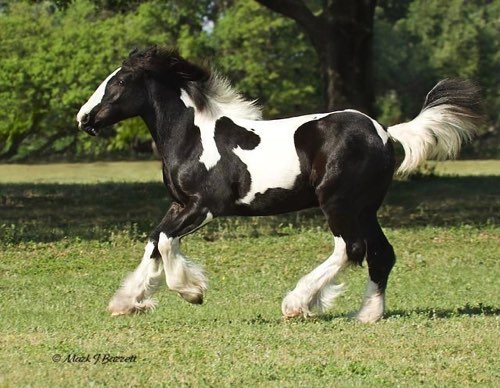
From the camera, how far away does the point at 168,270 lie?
32.4 feet

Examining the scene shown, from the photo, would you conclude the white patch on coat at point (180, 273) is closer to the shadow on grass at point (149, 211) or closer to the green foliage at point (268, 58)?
the shadow on grass at point (149, 211)

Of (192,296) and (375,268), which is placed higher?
(375,268)

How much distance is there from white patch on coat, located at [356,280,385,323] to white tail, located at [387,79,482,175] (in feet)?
3.55

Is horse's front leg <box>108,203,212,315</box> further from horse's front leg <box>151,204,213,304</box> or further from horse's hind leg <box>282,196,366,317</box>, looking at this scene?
horse's hind leg <box>282,196,366,317</box>

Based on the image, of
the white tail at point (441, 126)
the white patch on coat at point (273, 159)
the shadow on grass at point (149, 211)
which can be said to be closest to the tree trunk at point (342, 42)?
the shadow on grass at point (149, 211)

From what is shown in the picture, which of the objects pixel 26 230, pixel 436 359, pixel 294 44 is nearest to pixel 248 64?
pixel 294 44

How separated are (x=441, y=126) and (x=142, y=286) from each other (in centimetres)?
298

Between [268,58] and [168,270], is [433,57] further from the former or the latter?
[168,270]

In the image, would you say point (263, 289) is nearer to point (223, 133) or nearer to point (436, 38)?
point (223, 133)

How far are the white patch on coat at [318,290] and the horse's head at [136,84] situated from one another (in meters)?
2.07

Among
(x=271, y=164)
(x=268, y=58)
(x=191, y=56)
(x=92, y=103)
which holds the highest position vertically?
(x=92, y=103)

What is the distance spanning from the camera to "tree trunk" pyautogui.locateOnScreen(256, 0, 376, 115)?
2452cm

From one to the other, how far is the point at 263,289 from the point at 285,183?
10.3 ft

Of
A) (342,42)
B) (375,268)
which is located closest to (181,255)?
(375,268)
